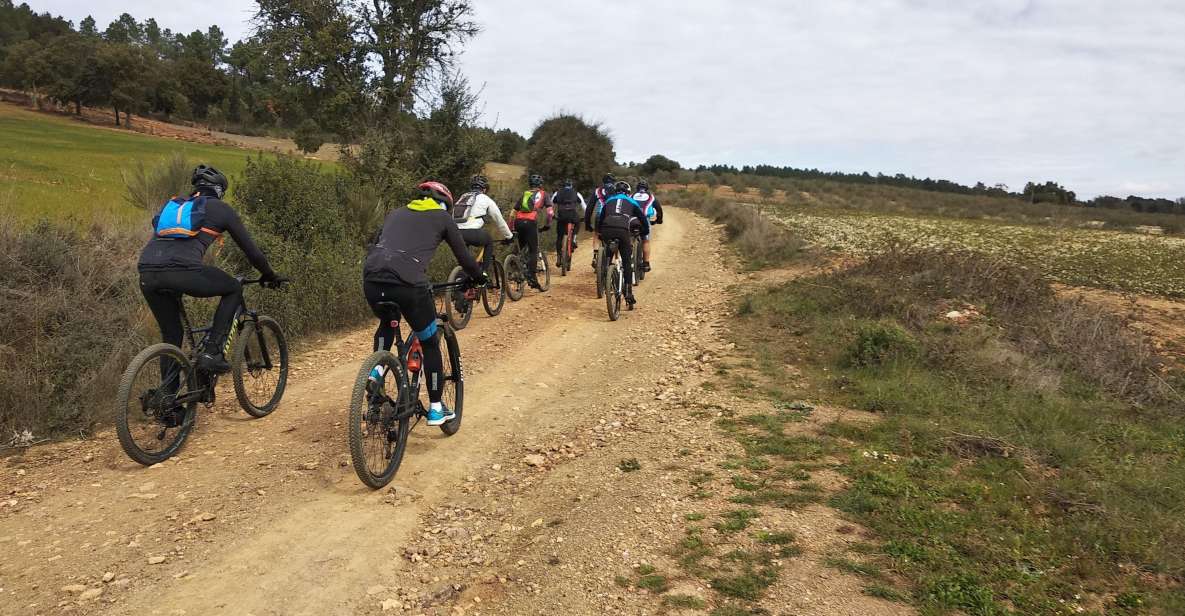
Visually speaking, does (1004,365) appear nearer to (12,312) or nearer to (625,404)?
(625,404)

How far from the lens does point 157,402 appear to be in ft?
15.6

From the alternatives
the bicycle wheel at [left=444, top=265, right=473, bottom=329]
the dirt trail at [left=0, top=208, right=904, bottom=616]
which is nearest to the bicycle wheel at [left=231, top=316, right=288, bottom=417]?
the dirt trail at [left=0, top=208, right=904, bottom=616]

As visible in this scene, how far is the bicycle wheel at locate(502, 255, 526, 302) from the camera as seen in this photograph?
11312 millimetres

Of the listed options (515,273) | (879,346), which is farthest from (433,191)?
(515,273)

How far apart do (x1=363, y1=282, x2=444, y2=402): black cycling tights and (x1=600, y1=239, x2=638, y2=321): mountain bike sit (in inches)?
198

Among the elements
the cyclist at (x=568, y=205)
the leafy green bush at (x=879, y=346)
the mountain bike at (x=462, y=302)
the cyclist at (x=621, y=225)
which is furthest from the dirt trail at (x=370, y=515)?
the cyclist at (x=568, y=205)

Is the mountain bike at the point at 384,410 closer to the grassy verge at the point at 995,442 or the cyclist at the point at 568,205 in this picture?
the grassy verge at the point at 995,442

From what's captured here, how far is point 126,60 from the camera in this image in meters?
62.6

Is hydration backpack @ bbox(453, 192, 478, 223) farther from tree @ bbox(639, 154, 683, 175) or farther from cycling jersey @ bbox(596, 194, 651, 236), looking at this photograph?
tree @ bbox(639, 154, 683, 175)

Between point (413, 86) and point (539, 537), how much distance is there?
2327cm

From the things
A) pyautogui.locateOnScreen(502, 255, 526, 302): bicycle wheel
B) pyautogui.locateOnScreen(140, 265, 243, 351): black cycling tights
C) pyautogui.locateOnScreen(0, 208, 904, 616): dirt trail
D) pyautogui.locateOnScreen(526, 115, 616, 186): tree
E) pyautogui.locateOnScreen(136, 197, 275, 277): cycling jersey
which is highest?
pyautogui.locateOnScreen(526, 115, 616, 186): tree

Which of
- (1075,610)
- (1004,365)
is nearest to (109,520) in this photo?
(1075,610)

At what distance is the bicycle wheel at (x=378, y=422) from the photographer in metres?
4.22

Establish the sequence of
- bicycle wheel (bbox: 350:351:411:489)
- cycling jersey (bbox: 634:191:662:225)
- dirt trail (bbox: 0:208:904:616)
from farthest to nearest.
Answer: cycling jersey (bbox: 634:191:662:225)
bicycle wheel (bbox: 350:351:411:489)
dirt trail (bbox: 0:208:904:616)
